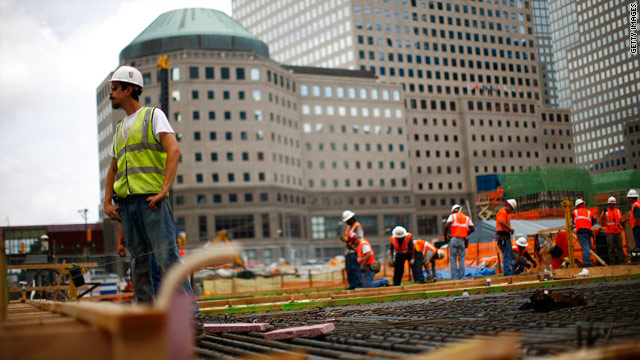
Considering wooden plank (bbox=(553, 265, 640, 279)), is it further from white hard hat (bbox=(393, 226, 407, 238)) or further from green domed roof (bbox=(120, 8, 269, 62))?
green domed roof (bbox=(120, 8, 269, 62))

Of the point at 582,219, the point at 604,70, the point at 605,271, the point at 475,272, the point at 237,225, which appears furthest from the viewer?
the point at 237,225

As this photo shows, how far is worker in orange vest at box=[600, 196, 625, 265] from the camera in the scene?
59.5 feet

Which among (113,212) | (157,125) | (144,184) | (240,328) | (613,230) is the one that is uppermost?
(157,125)

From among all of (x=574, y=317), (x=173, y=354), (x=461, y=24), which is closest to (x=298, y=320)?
(x=574, y=317)

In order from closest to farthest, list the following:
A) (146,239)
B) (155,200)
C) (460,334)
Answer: (460,334) < (155,200) < (146,239)

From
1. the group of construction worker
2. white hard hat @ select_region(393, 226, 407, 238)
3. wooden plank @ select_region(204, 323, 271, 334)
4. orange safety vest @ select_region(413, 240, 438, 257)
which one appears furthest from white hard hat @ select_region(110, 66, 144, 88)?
orange safety vest @ select_region(413, 240, 438, 257)

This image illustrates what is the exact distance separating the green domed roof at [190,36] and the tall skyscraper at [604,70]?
41369 mm

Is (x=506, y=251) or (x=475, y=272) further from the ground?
(x=506, y=251)

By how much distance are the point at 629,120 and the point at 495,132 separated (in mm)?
49140

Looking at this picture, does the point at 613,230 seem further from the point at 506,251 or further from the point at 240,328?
the point at 240,328

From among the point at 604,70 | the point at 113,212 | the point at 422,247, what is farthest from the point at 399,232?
the point at 604,70

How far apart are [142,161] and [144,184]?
0.68 ft

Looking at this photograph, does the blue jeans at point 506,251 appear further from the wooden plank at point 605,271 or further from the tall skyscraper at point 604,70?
the tall skyscraper at point 604,70

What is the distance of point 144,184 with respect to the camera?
5531 millimetres
